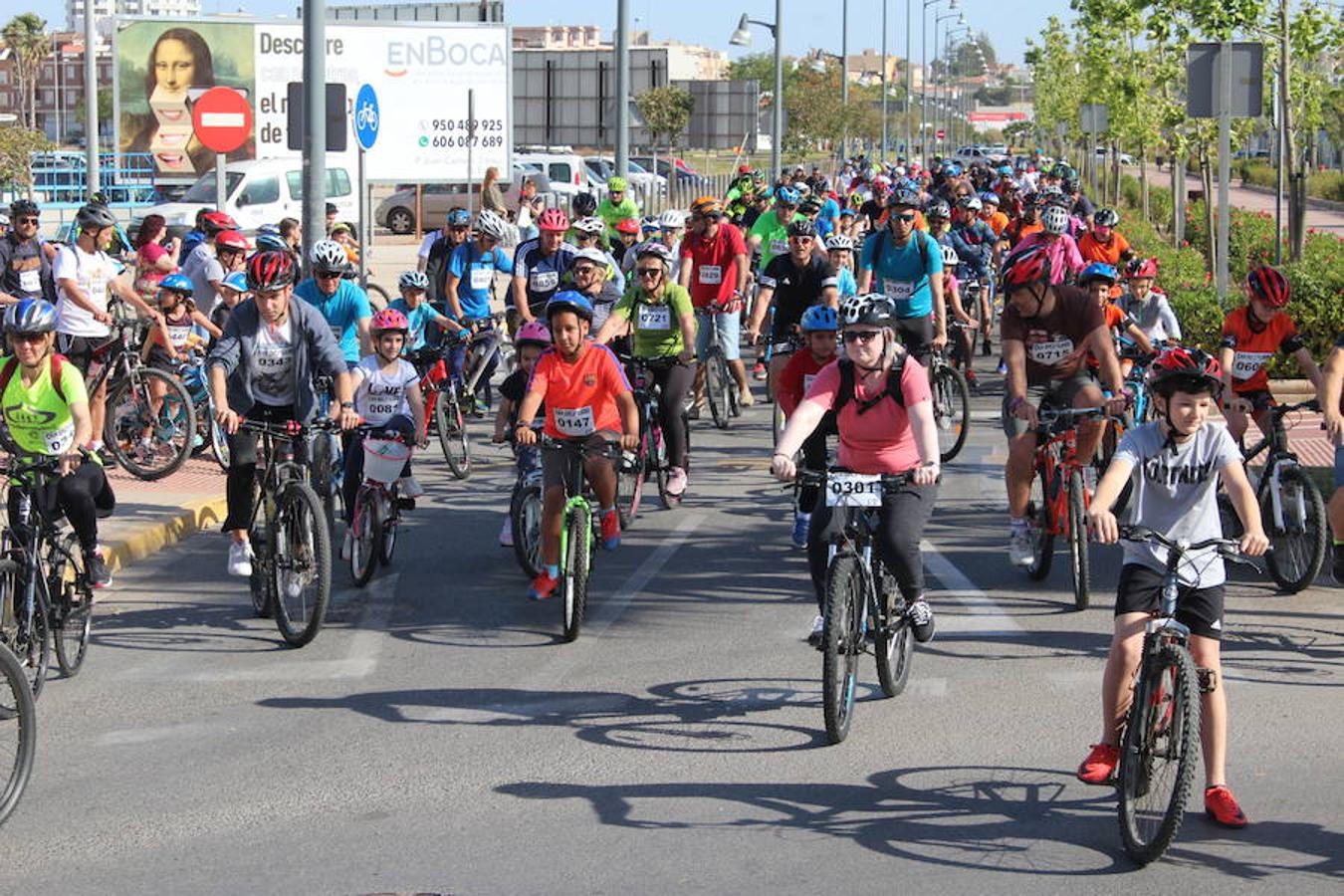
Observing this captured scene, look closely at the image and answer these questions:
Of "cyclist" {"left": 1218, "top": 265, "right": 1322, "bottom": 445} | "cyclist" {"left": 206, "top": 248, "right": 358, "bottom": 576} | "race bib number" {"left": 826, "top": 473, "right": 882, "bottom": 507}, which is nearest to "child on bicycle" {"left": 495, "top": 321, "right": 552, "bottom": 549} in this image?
"cyclist" {"left": 206, "top": 248, "right": 358, "bottom": 576}

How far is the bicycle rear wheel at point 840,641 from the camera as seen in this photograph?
7.79 m

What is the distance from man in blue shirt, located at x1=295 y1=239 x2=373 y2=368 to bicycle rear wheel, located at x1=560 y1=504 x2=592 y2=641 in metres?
3.23

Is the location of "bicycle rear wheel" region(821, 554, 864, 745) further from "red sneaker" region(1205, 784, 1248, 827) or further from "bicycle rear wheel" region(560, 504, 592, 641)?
"bicycle rear wheel" region(560, 504, 592, 641)

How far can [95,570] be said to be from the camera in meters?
9.24

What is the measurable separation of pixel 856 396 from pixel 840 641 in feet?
4.04

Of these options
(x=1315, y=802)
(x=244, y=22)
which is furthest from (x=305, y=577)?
(x=244, y=22)


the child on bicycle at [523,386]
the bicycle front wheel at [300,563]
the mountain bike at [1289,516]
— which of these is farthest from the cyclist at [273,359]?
the mountain bike at [1289,516]

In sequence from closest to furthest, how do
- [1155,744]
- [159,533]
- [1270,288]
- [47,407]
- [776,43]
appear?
[1155,744] < [47,407] < [1270,288] < [159,533] < [776,43]

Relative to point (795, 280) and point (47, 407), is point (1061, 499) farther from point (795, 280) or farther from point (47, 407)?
point (47, 407)

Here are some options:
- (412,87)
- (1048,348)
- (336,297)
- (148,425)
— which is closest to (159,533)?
(336,297)

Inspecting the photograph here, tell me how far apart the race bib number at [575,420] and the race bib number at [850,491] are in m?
2.35

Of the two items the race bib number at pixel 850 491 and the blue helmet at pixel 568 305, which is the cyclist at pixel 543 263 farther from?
the race bib number at pixel 850 491

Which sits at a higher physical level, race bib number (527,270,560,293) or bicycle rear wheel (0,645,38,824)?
race bib number (527,270,560,293)

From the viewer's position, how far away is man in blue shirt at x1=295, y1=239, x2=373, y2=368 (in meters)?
12.6
